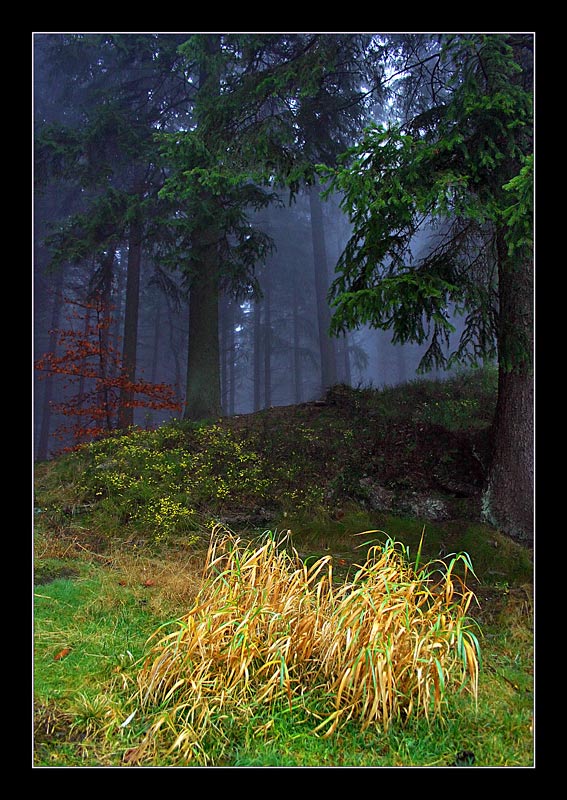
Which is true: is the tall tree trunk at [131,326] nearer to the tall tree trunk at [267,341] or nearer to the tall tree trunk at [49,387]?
the tall tree trunk at [49,387]

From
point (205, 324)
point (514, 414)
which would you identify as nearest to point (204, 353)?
point (205, 324)

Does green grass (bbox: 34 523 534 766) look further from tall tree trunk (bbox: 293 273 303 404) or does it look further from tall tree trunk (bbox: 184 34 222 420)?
tall tree trunk (bbox: 293 273 303 404)

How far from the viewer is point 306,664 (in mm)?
2236

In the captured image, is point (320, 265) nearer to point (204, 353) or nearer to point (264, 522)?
point (204, 353)

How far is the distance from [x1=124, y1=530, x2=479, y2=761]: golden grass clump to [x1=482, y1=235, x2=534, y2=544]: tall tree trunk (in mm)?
1578

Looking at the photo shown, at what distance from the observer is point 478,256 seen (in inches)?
161

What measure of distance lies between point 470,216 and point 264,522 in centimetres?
254

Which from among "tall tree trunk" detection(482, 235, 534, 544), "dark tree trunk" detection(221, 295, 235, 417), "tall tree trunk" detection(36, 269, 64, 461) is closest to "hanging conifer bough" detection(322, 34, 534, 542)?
"tall tree trunk" detection(482, 235, 534, 544)

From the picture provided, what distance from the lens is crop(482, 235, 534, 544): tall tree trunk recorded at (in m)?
3.64

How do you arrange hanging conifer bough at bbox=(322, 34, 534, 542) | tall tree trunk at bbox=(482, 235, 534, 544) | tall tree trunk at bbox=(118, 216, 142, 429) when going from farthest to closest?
tall tree trunk at bbox=(118, 216, 142, 429) → tall tree trunk at bbox=(482, 235, 534, 544) → hanging conifer bough at bbox=(322, 34, 534, 542)

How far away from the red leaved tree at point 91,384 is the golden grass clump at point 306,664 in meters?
3.20

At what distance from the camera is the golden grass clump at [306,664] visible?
1994 millimetres
